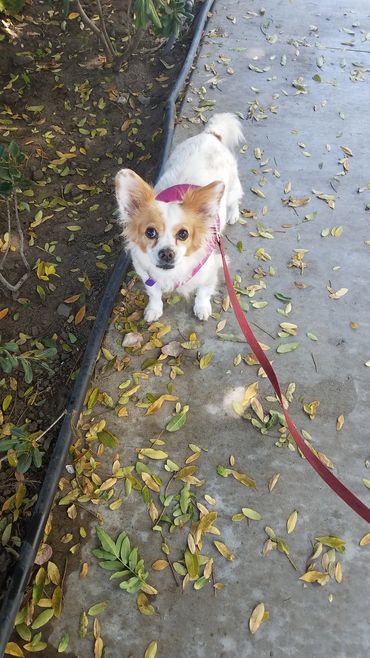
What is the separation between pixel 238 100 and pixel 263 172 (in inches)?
41.4

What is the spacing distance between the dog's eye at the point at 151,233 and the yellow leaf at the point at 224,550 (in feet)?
4.95

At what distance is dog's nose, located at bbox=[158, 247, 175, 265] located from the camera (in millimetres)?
2447

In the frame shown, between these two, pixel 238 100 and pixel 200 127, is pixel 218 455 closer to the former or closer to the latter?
pixel 200 127

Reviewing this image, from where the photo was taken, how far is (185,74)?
15.1 feet

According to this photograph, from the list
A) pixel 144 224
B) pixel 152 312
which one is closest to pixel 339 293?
pixel 152 312

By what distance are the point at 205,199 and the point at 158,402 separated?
1.12m

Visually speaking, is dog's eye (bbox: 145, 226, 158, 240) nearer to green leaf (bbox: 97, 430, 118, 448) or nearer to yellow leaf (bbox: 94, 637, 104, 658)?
green leaf (bbox: 97, 430, 118, 448)

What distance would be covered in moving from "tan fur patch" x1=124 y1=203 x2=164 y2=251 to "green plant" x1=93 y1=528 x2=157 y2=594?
1.44 meters

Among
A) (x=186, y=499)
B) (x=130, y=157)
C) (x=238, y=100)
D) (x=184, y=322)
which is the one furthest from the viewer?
(x=238, y=100)

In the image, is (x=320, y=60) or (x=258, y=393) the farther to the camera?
(x=320, y=60)

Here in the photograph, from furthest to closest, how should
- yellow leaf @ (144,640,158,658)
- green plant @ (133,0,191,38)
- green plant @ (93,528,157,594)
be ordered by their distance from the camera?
green plant @ (133,0,191,38), green plant @ (93,528,157,594), yellow leaf @ (144,640,158,658)

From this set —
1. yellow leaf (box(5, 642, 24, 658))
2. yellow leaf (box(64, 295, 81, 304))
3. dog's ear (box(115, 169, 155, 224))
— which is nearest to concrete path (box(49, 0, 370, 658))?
yellow leaf (box(5, 642, 24, 658))

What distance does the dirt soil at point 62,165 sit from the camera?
114 inches

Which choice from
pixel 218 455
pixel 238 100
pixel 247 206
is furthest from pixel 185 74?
pixel 218 455
